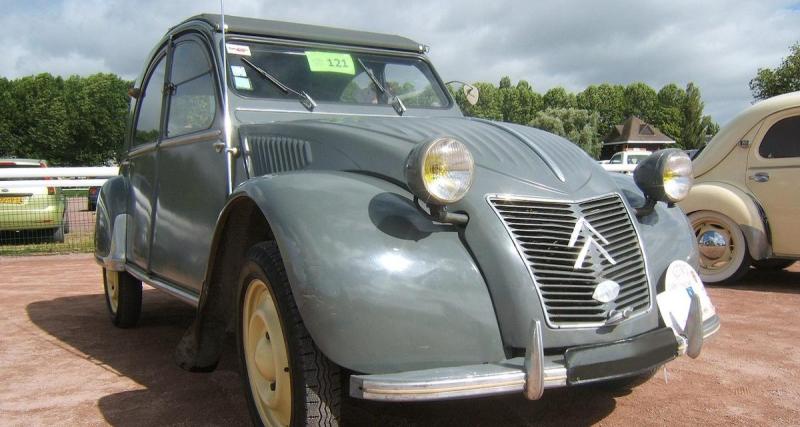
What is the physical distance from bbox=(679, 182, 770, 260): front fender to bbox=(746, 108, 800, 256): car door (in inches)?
3.7

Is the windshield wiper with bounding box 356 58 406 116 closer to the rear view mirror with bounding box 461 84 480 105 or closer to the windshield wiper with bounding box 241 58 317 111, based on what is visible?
the windshield wiper with bounding box 241 58 317 111

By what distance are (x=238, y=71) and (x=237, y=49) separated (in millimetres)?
139

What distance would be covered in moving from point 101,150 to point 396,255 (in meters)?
59.4

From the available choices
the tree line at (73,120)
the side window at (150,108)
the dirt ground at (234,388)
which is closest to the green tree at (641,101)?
the tree line at (73,120)

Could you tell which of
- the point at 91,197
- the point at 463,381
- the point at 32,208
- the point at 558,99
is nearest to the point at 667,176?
the point at 463,381

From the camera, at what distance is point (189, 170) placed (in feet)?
12.6

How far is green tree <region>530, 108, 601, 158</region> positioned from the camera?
2111 inches

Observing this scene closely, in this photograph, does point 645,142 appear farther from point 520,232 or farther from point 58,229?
point 520,232

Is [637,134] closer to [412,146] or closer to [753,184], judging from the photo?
[753,184]

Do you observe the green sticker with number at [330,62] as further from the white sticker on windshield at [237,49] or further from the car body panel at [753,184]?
the car body panel at [753,184]

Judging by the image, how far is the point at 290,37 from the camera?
13.0ft

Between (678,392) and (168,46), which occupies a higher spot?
(168,46)

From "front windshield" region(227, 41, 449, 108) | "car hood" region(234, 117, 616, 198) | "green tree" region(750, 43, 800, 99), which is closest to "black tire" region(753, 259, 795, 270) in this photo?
"front windshield" region(227, 41, 449, 108)

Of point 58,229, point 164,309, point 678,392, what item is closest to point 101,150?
point 58,229
